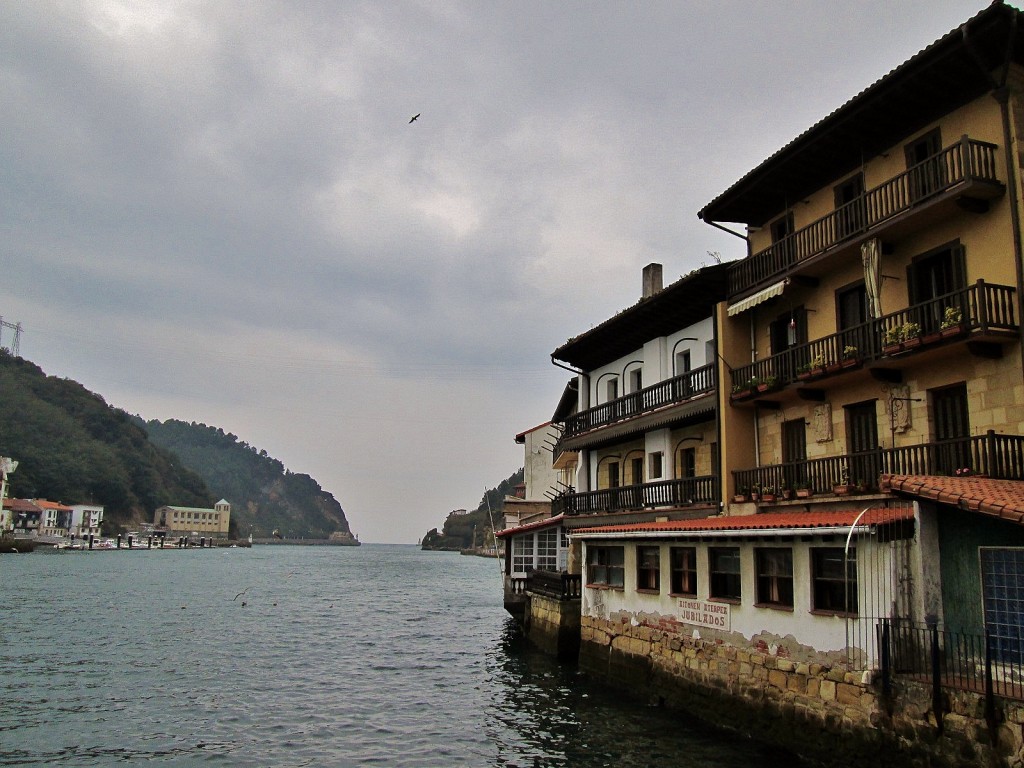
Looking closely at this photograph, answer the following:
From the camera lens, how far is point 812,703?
49.0 feet

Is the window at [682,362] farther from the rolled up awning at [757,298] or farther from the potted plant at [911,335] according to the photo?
the potted plant at [911,335]

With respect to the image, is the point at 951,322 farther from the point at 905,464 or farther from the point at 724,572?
the point at 724,572

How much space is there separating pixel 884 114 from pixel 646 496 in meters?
14.9

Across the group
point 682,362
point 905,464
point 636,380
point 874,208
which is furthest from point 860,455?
point 636,380

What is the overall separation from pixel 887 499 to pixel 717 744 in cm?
665

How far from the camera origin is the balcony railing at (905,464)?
14875 mm

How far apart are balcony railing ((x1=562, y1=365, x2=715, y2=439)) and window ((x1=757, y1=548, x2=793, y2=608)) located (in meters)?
8.05

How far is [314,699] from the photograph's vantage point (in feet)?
77.4

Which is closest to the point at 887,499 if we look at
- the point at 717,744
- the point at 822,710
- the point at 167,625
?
the point at 822,710

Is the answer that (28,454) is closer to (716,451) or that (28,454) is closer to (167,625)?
(167,625)

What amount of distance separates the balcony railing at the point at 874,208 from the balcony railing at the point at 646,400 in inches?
125

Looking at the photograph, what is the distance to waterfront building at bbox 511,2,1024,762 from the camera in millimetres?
13219

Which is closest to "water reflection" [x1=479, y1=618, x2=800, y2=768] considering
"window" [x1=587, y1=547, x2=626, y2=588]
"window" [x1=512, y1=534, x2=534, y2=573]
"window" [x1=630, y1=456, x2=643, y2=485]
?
"window" [x1=587, y1=547, x2=626, y2=588]

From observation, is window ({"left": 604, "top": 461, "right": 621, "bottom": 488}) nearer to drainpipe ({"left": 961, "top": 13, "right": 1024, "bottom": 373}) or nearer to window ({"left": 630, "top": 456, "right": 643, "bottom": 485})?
window ({"left": 630, "top": 456, "right": 643, "bottom": 485})
